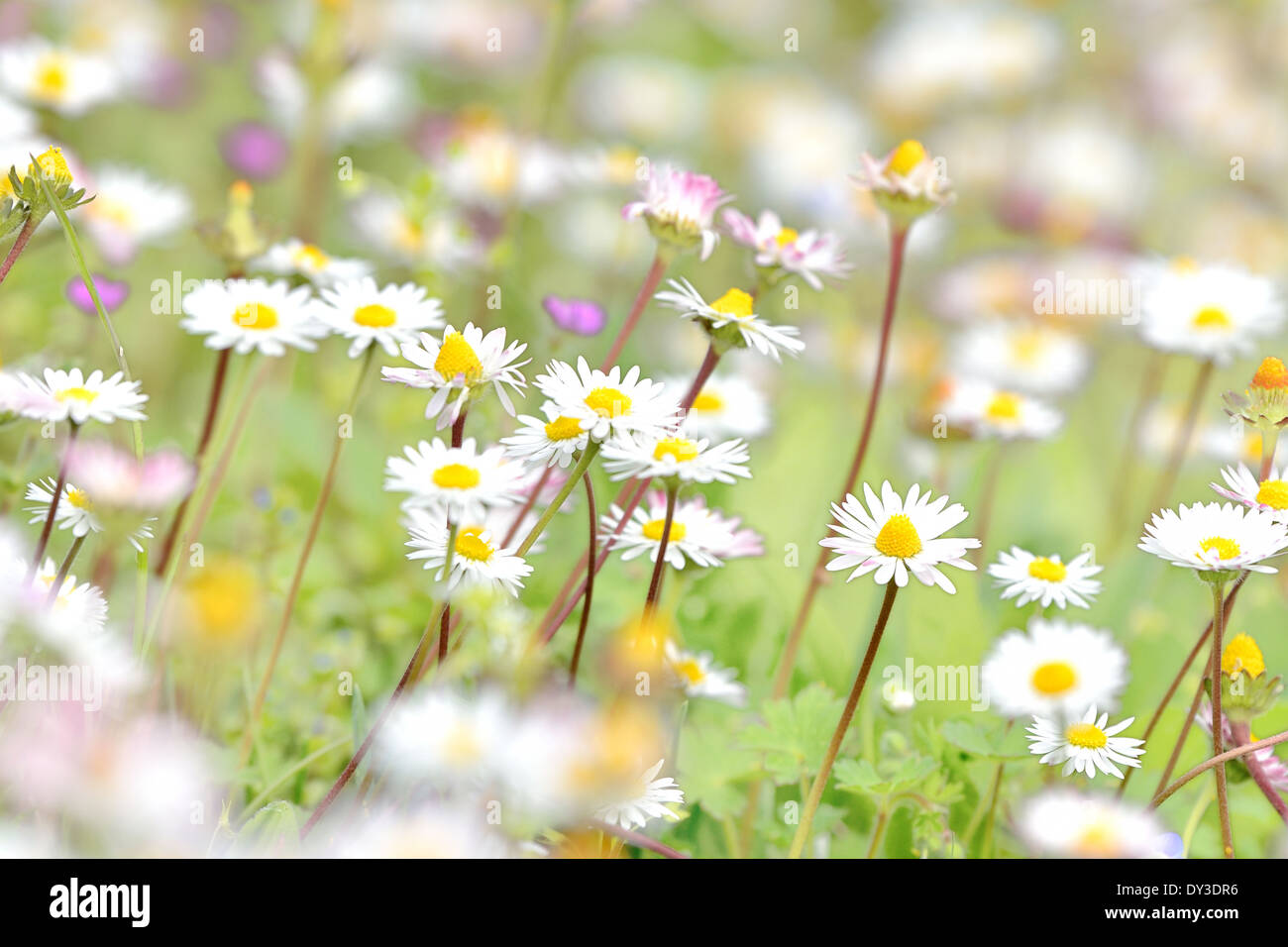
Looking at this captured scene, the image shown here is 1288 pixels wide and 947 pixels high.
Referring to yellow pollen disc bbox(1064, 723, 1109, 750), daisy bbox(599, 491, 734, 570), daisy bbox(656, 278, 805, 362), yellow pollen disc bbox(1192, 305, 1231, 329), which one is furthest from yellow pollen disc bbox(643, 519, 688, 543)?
yellow pollen disc bbox(1192, 305, 1231, 329)

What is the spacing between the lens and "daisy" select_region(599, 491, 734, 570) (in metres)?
0.63

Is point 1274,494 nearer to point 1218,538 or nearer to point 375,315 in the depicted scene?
point 1218,538

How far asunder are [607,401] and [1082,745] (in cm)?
27

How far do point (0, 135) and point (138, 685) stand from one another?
0.44 metres

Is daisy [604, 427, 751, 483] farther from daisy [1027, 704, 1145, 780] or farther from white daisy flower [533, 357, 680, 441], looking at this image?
daisy [1027, 704, 1145, 780]

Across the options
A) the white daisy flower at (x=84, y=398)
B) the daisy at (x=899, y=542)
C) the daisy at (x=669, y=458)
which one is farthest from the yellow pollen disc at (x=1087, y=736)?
the white daisy flower at (x=84, y=398)

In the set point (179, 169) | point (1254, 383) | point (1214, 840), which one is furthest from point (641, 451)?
point (179, 169)

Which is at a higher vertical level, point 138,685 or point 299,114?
point 299,114

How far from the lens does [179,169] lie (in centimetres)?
170

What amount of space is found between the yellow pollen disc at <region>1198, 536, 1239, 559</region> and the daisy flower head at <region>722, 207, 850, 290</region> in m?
0.23

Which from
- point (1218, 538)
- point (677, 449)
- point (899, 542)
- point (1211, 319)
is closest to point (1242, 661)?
point (1218, 538)

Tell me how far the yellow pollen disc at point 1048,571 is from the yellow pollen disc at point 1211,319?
1.22 feet
